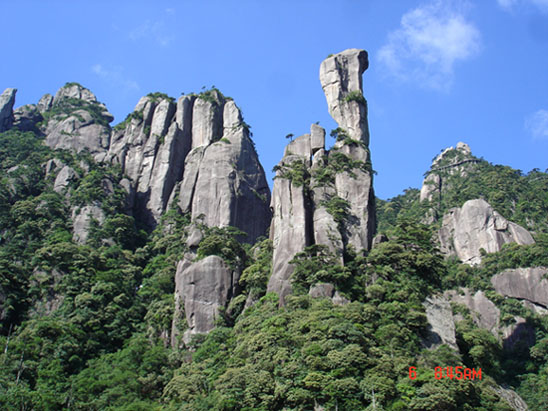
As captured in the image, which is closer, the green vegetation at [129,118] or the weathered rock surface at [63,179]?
the weathered rock surface at [63,179]

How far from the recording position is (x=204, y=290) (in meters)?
44.8

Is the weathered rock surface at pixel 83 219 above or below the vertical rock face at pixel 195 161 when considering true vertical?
below

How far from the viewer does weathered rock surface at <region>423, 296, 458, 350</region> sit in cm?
3581

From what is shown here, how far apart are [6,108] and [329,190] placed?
183ft

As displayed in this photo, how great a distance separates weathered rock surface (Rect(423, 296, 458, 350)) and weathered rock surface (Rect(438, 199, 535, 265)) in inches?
863

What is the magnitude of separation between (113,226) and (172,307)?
53.3 feet

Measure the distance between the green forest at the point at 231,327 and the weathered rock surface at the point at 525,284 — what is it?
897mm

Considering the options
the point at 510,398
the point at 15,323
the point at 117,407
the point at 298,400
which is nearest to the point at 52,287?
the point at 15,323

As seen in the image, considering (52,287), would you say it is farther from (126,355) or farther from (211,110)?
(211,110)

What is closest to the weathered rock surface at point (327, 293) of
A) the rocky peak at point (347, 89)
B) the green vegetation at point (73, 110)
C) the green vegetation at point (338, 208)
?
the green vegetation at point (338, 208)

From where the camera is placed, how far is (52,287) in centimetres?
4822

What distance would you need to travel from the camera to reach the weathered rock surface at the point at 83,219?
57406 millimetres

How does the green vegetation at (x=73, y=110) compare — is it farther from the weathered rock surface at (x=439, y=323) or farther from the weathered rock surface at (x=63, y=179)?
the weathered rock surface at (x=439, y=323)
